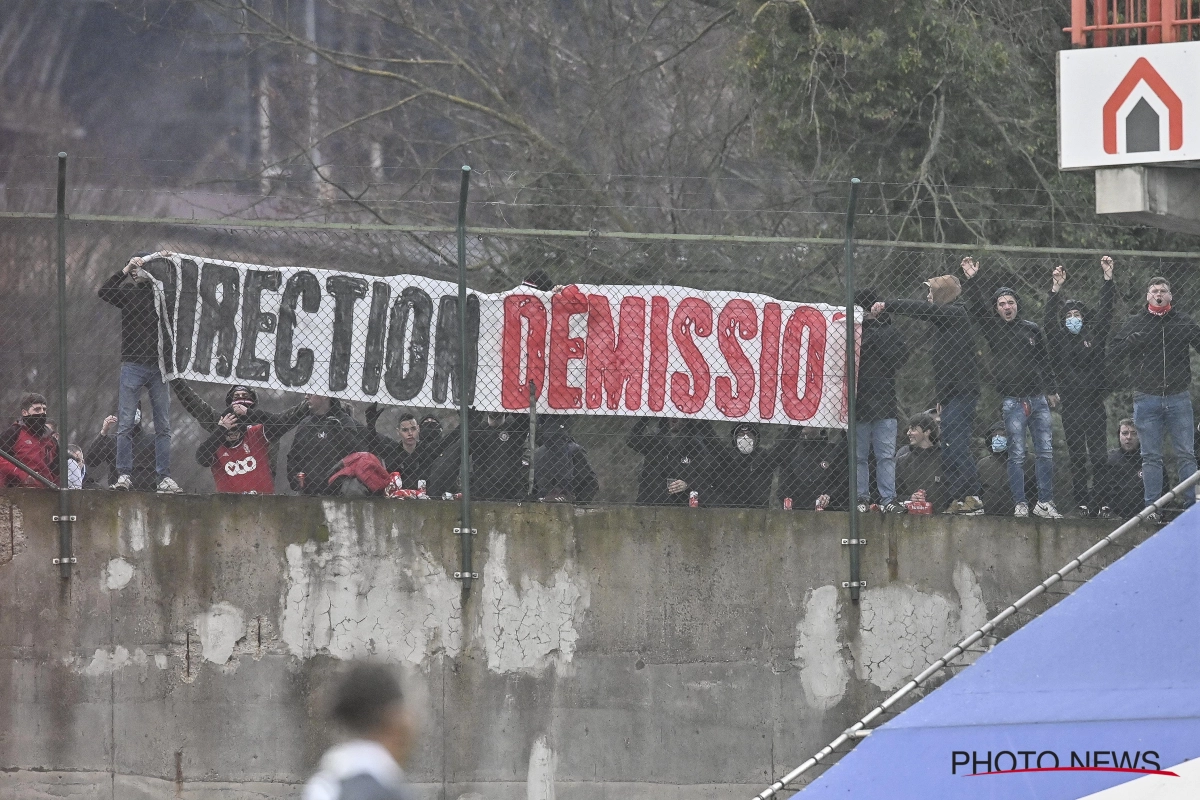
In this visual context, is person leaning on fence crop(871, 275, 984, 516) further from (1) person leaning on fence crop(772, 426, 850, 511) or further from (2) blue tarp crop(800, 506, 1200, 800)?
(2) blue tarp crop(800, 506, 1200, 800)

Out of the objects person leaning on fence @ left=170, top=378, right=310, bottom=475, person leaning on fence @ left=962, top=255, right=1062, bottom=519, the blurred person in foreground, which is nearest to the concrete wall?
person leaning on fence @ left=962, top=255, right=1062, bottom=519

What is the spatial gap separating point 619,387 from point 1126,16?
12.1ft

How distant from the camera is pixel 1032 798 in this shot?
8.09 m

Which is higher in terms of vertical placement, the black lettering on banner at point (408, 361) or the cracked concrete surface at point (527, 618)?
the black lettering on banner at point (408, 361)

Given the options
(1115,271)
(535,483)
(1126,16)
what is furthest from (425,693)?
(1126,16)

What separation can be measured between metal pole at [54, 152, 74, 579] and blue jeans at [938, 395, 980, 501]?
17.4ft

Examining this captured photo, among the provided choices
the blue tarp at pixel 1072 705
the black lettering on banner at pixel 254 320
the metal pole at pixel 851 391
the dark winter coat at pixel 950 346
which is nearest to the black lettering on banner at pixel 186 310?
the black lettering on banner at pixel 254 320

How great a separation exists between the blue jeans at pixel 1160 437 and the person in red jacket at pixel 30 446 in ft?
21.7

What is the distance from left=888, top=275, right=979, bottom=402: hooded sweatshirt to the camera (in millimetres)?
9977

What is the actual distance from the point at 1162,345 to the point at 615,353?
132 inches

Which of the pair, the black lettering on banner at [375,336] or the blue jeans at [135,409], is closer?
the blue jeans at [135,409]

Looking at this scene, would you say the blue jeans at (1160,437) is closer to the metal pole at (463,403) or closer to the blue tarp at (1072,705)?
the blue tarp at (1072,705)

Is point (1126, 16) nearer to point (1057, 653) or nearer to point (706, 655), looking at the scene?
point (1057, 653)

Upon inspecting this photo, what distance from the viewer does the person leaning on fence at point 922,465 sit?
32.9 feet
